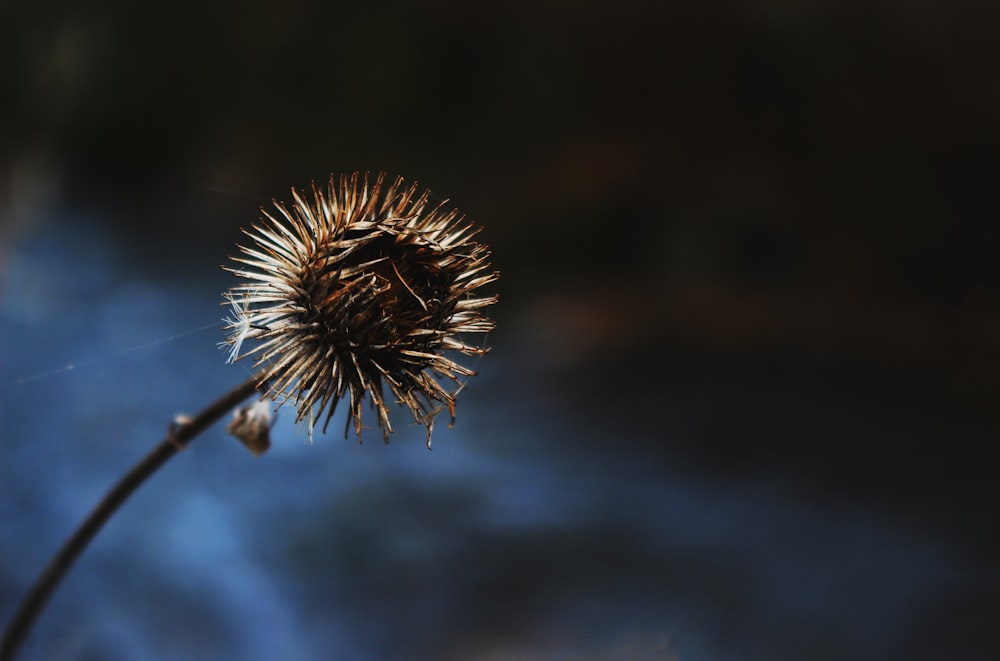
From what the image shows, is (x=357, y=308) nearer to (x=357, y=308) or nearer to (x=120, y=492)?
(x=357, y=308)

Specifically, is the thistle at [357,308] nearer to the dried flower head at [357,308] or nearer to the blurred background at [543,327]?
the dried flower head at [357,308]

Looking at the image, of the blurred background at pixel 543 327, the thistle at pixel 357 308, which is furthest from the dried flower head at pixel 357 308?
the blurred background at pixel 543 327

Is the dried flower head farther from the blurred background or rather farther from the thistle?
the blurred background

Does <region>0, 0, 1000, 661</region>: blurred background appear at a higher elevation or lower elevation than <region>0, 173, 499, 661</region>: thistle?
higher

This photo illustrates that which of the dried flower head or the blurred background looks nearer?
the dried flower head

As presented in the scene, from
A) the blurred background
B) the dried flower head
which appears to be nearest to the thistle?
the dried flower head

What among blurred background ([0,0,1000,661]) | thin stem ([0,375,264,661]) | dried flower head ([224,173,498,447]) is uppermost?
blurred background ([0,0,1000,661])
